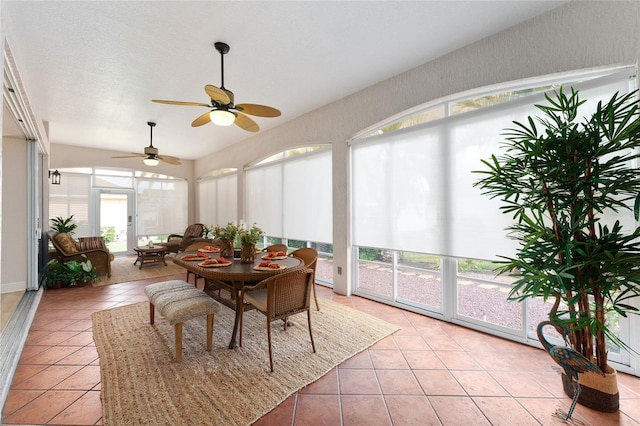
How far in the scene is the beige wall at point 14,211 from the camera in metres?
3.97

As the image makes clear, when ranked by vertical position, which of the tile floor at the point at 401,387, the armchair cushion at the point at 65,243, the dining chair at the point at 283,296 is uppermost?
the armchair cushion at the point at 65,243

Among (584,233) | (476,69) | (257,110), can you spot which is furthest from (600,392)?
(257,110)

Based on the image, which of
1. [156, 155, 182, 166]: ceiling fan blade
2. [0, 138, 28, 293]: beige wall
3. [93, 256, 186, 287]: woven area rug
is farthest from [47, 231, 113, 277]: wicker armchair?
[156, 155, 182, 166]: ceiling fan blade

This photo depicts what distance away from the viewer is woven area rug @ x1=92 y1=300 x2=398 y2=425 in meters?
1.74

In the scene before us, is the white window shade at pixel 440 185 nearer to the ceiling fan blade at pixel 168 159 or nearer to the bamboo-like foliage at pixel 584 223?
the bamboo-like foliage at pixel 584 223

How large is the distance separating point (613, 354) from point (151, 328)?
4.34 m

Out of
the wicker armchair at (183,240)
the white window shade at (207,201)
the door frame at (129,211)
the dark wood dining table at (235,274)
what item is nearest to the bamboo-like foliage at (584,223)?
the dark wood dining table at (235,274)

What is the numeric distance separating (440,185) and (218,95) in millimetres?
2467

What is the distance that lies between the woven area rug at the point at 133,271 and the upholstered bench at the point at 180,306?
300 centimetres

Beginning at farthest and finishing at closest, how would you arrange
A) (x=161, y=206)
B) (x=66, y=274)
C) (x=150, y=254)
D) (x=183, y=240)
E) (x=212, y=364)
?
(x=161, y=206)
(x=183, y=240)
(x=150, y=254)
(x=66, y=274)
(x=212, y=364)

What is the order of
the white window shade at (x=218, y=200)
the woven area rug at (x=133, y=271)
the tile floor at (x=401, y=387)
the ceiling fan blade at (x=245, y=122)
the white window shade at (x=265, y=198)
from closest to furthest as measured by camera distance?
the tile floor at (x=401, y=387) < the ceiling fan blade at (x=245, y=122) < the woven area rug at (x=133, y=271) < the white window shade at (x=265, y=198) < the white window shade at (x=218, y=200)

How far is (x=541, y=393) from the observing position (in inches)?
75.5

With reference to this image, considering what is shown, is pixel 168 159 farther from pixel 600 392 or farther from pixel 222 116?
pixel 600 392

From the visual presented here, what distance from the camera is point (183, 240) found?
6.72m
